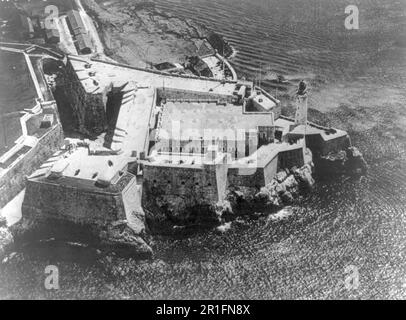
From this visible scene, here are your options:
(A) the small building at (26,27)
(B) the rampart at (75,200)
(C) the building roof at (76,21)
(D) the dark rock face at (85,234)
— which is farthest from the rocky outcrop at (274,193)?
(A) the small building at (26,27)

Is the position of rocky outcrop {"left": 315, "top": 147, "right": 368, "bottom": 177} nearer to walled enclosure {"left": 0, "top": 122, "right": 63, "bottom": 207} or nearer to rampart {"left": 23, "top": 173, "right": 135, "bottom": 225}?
rampart {"left": 23, "top": 173, "right": 135, "bottom": 225}

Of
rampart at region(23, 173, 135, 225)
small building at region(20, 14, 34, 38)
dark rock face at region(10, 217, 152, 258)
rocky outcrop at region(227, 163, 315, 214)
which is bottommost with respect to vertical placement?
rocky outcrop at region(227, 163, 315, 214)

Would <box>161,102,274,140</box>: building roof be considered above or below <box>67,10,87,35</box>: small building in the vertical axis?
below

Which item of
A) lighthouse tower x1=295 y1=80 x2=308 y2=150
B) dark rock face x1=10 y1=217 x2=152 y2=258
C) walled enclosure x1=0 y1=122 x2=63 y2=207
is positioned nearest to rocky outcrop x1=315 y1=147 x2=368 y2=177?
lighthouse tower x1=295 y1=80 x2=308 y2=150

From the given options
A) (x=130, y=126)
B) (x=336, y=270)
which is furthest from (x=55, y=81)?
(x=336, y=270)

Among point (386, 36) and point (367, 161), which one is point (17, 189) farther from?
point (386, 36)
